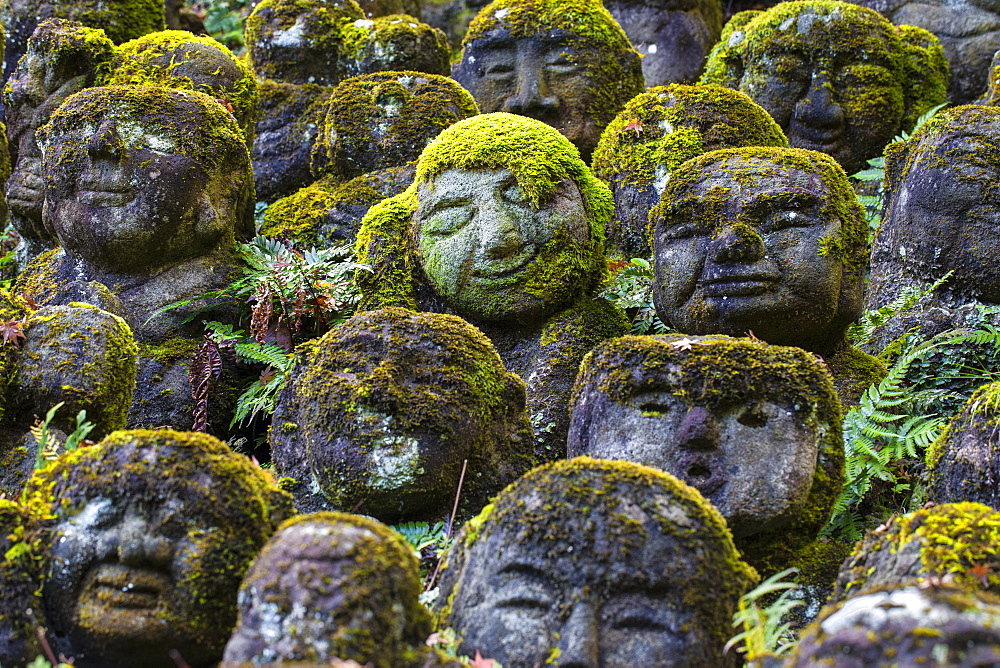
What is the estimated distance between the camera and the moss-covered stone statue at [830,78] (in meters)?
9.69

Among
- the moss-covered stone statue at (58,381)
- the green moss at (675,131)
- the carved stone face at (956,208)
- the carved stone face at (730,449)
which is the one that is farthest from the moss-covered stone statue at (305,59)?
the carved stone face at (730,449)

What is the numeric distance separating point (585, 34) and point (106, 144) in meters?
4.24

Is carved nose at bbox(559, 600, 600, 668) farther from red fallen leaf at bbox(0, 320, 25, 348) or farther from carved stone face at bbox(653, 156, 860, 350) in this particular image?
red fallen leaf at bbox(0, 320, 25, 348)

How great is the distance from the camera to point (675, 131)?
853cm

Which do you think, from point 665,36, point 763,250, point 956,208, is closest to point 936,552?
point 763,250

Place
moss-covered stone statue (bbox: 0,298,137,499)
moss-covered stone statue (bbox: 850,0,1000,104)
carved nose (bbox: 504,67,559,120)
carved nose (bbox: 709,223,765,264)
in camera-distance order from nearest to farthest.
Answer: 1. moss-covered stone statue (bbox: 0,298,137,499)
2. carved nose (bbox: 709,223,765,264)
3. carved nose (bbox: 504,67,559,120)
4. moss-covered stone statue (bbox: 850,0,1000,104)

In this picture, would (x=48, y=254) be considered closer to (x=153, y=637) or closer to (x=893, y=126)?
(x=153, y=637)

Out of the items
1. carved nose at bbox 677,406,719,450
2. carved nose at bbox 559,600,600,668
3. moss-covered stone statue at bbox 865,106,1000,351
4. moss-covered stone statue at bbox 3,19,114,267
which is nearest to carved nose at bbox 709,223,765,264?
carved nose at bbox 677,406,719,450

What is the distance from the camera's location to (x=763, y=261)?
6086 mm

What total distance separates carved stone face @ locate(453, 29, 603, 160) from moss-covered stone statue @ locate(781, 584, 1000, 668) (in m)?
6.73

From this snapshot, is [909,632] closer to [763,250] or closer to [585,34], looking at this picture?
[763,250]

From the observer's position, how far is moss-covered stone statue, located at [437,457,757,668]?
3852mm

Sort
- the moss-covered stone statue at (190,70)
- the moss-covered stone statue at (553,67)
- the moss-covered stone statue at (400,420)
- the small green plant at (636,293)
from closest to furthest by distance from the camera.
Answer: the moss-covered stone statue at (400,420)
the small green plant at (636,293)
the moss-covered stone statue at (190,70)
the moss-covered stone statue at (553,67)

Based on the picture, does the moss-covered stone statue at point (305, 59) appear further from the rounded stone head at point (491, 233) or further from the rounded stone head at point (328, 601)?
the rounded stone head at point (328, 601)
